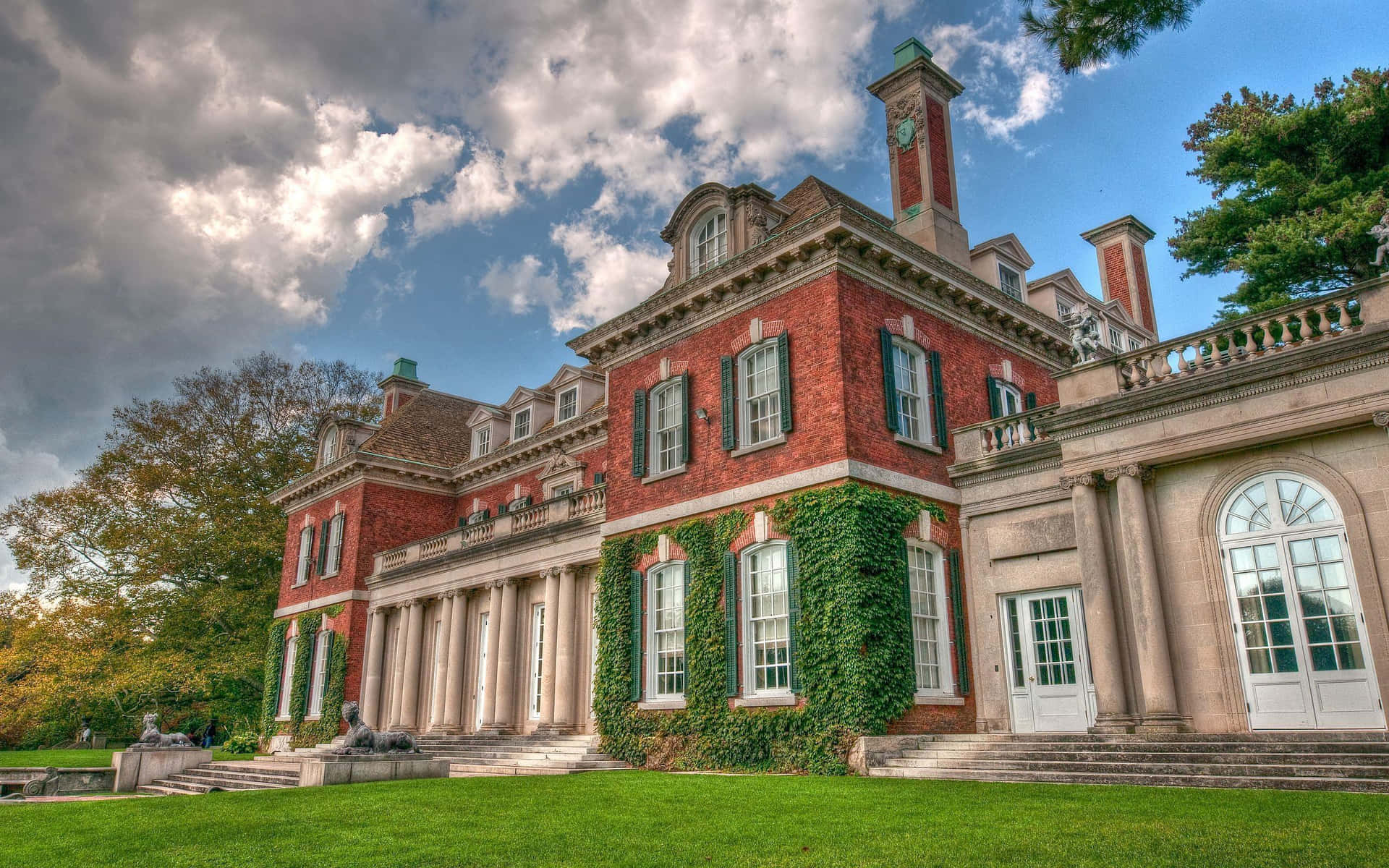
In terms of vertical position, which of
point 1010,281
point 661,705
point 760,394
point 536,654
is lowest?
point 661,705

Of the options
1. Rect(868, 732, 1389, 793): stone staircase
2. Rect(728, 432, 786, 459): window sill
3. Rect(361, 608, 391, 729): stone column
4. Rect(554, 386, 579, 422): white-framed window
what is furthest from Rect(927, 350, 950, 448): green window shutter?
Rect(361, 608, 391, 729): stone column

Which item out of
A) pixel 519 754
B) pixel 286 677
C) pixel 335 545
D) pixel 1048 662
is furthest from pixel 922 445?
pixel 286 677

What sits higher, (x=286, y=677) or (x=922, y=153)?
(x=922, y=153)

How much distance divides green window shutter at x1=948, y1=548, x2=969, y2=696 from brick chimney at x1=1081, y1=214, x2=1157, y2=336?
43.9ft

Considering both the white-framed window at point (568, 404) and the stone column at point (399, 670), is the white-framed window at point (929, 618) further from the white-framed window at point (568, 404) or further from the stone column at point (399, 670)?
the stone column at point (399, 670)

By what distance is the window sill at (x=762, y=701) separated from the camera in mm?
15930

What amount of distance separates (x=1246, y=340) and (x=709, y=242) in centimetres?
1071

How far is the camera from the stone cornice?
1722cm

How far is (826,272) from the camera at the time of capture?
1725cm

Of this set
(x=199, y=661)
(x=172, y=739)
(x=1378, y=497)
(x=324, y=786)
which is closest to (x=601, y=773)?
(x=324, y=786)

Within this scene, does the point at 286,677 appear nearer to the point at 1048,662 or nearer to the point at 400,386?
the point at 400,386

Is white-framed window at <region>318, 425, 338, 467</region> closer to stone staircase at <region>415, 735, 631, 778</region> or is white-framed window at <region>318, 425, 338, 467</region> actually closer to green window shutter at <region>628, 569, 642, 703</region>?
stone staircase at <region>415, 735, 631, 778</region>

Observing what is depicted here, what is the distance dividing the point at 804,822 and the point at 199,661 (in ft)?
116

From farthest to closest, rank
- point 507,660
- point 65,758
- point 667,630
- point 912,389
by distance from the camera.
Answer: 1. point 65,758
2. point 507,660
3. point 667,630
4. point 912,389
